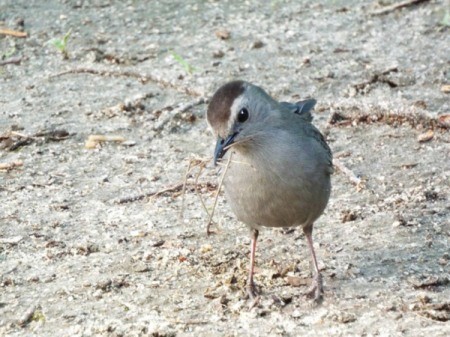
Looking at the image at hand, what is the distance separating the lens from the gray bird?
5648 millimetres

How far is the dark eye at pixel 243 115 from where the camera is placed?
568 cm

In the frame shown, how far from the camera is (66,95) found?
30.1 ft

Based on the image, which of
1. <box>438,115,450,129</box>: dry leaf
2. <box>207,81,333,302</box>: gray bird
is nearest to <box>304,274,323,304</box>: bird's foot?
<box>207,81,333,302</box>: gray bird

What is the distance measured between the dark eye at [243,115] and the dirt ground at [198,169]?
2.33ft

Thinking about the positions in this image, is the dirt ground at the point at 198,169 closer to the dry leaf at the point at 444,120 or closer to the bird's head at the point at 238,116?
the dry leaf at the point at 444,120

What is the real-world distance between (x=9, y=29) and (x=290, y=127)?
5.51 m

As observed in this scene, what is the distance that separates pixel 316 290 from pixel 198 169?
7.40 ft

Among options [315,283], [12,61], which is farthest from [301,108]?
[12,61]

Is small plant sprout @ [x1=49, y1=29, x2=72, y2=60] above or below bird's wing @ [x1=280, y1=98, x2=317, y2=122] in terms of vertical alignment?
below

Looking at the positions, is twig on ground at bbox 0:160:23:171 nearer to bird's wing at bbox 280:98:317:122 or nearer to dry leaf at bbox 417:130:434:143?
bird's wing at bbox 280:98:317:122

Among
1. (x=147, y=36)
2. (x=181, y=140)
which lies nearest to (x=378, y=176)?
(x=181, y=140)

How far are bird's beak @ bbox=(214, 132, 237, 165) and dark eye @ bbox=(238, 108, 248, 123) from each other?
114 mm

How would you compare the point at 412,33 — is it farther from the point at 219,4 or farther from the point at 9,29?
the point at 9,29

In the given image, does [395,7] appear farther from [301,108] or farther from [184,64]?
[301,108]
